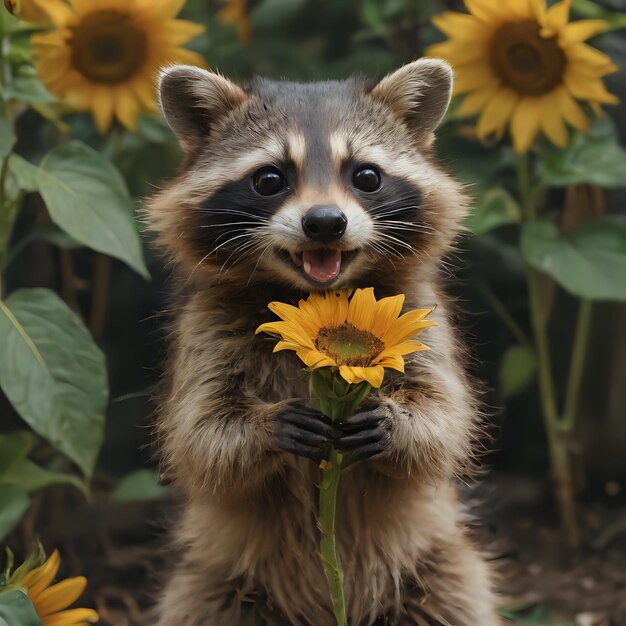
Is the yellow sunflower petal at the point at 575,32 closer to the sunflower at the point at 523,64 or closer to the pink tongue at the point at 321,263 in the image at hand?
the sunflower at the point at 523,64

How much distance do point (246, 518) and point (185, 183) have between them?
0.88 meters

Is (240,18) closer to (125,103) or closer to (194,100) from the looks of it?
(125,103)

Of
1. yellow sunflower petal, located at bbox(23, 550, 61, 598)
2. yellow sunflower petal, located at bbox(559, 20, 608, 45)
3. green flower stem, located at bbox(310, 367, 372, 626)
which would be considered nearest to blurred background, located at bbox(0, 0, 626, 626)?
yellow sunflower petal, located at bbox(559, 20, 608, 45)

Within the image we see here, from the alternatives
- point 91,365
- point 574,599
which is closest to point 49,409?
point 91,365

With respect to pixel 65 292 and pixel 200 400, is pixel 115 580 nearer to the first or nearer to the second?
pixel 65 292

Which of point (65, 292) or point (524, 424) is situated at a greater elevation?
point (65, 292)

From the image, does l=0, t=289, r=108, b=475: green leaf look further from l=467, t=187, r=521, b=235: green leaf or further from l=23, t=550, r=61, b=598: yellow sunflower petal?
l=467, t=187, r=521, b=235: green leaf

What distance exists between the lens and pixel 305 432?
2248 millimetres

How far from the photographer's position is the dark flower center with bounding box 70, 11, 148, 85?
11.0 ft

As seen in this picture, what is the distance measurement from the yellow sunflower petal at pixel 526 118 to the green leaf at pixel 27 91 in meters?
1.45

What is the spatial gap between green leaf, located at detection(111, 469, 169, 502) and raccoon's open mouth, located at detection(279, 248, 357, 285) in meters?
1.47

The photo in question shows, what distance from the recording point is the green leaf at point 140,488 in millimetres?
3645

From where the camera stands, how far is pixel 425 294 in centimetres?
270

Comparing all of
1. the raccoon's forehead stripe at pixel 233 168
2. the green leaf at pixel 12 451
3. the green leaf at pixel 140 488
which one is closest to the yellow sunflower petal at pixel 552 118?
the raccoon's forehead stripe at pixel 233 168
